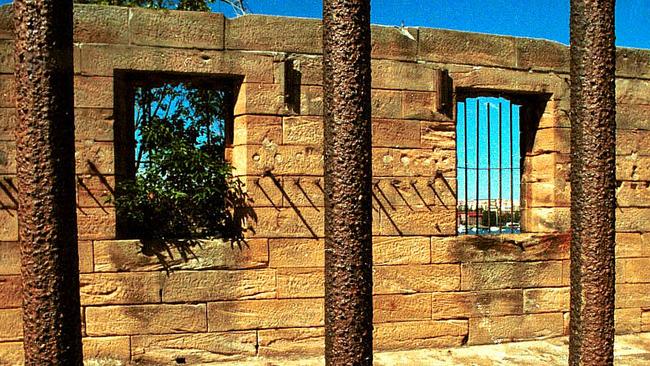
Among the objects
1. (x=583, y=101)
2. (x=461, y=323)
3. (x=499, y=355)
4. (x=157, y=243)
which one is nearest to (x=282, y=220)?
(x=157, y=243)

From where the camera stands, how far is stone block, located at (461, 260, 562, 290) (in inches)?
260

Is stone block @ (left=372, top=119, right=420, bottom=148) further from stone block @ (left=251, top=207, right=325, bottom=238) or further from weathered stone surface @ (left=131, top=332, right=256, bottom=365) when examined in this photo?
weathered stone surface @ (left=131, top=332, right=256, bottom=365)

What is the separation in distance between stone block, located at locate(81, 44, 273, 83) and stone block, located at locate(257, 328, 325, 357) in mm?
2706

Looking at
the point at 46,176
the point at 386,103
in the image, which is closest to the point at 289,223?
the point at 386,103

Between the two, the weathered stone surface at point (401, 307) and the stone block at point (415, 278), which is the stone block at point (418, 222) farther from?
the weathered stone surface at point (401, 307)

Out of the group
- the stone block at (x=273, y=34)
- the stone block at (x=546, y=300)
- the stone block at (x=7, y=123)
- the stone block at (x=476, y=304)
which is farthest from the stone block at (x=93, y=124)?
the stone block at (x=546, y=300)

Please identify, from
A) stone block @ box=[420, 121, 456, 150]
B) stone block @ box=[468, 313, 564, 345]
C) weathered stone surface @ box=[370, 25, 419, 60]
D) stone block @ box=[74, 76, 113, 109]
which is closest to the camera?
stone block @ box=[74, 76, 113, 109]

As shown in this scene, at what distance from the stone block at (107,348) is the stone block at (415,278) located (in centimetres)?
269

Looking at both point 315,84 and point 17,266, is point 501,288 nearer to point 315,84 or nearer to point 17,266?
point 315,84

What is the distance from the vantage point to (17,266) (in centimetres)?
565

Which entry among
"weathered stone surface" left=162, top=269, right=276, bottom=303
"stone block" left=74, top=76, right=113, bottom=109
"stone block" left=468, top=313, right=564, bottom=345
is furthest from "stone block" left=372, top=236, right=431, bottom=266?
"stone block" left=74, top=76, right=113, bottom=109

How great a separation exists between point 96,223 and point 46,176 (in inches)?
118

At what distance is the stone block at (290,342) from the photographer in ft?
20.1

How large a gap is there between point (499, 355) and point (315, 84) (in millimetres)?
3601
